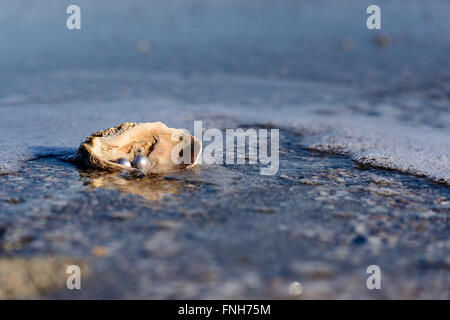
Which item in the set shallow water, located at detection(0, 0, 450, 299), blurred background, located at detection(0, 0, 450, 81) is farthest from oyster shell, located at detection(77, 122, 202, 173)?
blurred background, located at detection(0, 0, 450, 81)

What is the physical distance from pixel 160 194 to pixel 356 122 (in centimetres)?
323

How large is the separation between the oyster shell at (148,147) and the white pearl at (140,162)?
47 millimetres

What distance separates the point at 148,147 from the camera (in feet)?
13.0

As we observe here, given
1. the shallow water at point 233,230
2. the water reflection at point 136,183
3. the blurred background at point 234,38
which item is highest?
the blurred background at point 234,38

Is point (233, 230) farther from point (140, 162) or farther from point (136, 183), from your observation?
point (140, 162)

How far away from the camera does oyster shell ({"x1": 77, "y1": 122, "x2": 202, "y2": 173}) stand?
3791 millimetres

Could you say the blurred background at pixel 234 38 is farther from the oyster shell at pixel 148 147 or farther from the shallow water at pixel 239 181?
the oyster shell at pixel 148 147

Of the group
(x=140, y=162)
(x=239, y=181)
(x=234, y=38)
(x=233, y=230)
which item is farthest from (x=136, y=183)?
(x=234, y=38)

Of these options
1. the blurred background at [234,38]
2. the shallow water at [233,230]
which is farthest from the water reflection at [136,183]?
the blurred background at [234,38]

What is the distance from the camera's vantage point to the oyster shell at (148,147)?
379 centimetres

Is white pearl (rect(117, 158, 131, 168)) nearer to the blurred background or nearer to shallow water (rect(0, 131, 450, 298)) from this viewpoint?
shallow water (rect(0, 131, 450, 298))

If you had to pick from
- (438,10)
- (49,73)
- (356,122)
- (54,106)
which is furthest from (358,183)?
(438,10)

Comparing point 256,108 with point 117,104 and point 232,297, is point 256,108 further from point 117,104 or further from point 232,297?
point 232,297

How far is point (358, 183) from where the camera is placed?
3680 mm
